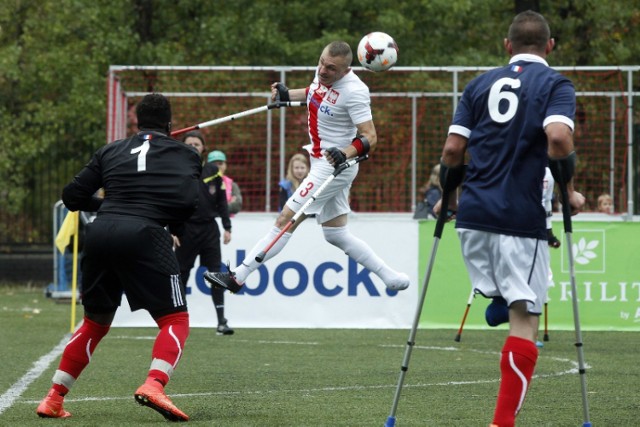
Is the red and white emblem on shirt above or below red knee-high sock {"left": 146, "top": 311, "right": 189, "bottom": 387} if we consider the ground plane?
above

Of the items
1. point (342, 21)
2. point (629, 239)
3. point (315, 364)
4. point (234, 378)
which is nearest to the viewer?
point (234, 378)

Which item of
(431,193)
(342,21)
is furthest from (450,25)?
(431,193)

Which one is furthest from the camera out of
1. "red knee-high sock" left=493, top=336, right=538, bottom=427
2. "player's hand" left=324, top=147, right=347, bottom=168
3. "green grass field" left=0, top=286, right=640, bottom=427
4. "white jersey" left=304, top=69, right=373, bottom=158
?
"white jersey" left=304, top=69, right=373, bottom=158

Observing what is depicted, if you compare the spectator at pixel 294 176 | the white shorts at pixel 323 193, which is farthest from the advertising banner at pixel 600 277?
the white shorts at pixel 323 193

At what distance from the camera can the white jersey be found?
10891 mm

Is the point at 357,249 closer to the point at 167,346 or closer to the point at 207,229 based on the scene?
the point at 207,229

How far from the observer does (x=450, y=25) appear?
27.7 m

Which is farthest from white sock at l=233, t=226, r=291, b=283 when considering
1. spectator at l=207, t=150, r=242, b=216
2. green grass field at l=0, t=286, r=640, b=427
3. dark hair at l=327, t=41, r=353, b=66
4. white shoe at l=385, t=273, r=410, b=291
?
spectator at l=207, t=150, r=242, b=216

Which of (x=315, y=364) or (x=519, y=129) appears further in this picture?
(x=315, y=364)

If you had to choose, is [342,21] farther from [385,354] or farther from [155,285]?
[155,285]

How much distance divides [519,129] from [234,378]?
3957 mm

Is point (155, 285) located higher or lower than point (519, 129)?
lower

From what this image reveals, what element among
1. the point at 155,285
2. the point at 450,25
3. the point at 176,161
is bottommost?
the point at 155,285

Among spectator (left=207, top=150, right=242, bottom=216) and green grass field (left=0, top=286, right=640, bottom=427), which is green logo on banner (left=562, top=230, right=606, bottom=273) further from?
spectator (left=207, top=150, right=242, bottom=216)
